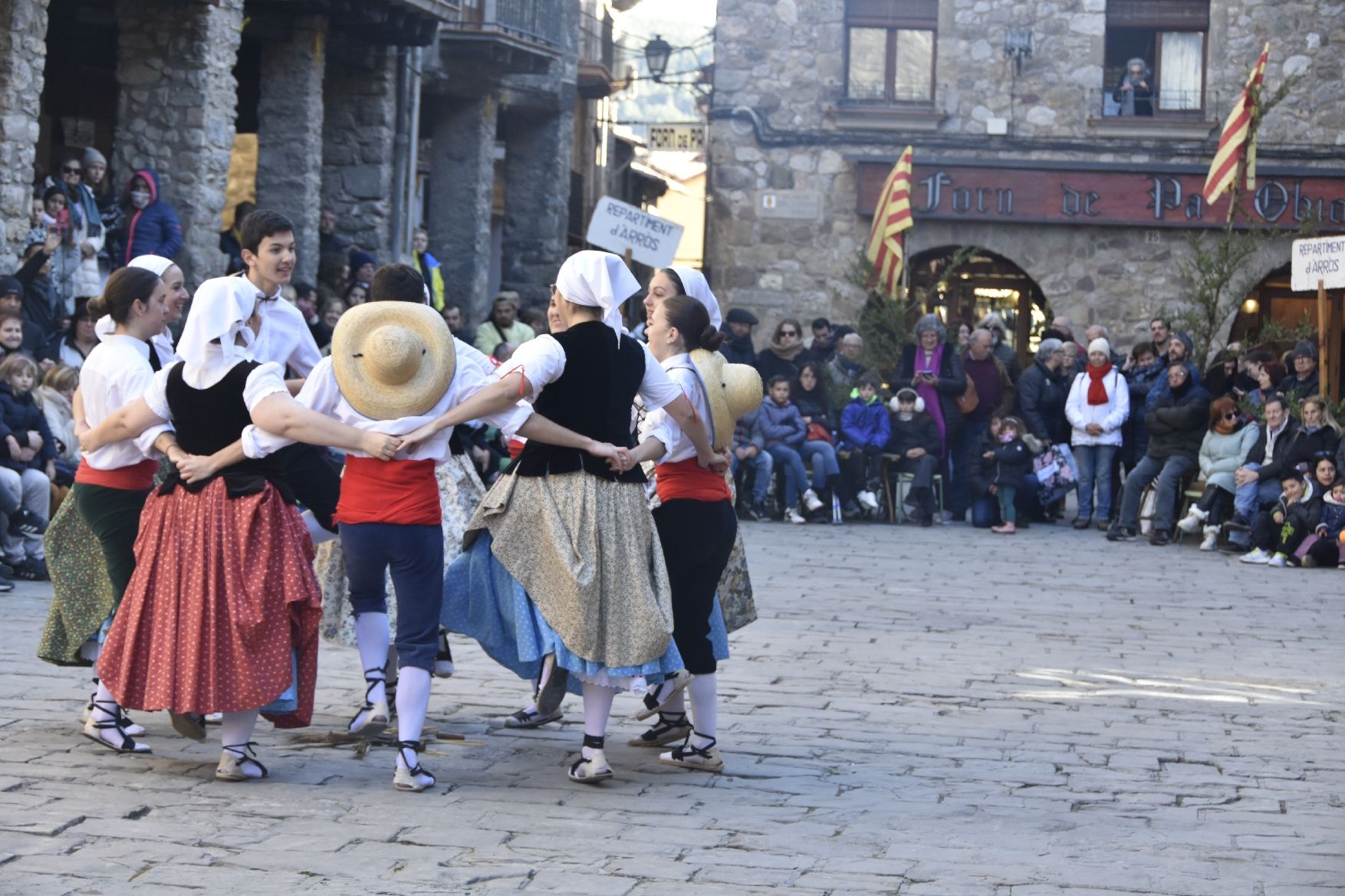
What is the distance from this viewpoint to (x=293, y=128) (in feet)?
56.7

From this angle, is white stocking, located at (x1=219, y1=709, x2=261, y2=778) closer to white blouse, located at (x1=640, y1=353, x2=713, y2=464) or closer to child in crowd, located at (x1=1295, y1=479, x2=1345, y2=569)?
white blouse, located at (x1=640, y1=353, x2=713, y2=464)

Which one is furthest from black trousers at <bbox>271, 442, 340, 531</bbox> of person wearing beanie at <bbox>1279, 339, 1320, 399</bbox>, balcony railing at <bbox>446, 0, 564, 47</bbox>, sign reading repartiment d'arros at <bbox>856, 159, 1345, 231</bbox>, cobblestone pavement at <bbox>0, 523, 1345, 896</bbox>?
sign reading repartiment d'arros at <bbox>856, 159, 1345, 231</bbox>

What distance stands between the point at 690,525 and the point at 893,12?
18.3 metres

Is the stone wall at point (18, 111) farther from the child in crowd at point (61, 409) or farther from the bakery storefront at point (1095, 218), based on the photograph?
the bakery storefront at point (1095, 218)

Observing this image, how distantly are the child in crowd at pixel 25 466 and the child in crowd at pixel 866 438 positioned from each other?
8044 millimetres

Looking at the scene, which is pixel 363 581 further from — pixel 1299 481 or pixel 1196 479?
pixel 1196 479

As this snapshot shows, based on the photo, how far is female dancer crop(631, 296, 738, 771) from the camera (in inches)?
257

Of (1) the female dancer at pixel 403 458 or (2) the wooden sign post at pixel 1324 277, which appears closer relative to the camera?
(1) the female dancer at pixel 403 458

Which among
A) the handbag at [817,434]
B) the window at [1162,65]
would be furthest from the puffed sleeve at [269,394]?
the window at [1162,65]

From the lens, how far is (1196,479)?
1622cm

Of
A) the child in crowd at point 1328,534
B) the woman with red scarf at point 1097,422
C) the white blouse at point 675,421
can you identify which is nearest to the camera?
the white blouse at point 675,421

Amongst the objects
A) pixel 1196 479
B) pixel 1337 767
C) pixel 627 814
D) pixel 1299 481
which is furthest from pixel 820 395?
pixel 627 814

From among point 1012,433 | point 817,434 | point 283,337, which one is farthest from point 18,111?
point 1012,433

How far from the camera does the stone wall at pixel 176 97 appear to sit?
1518 centimetres
